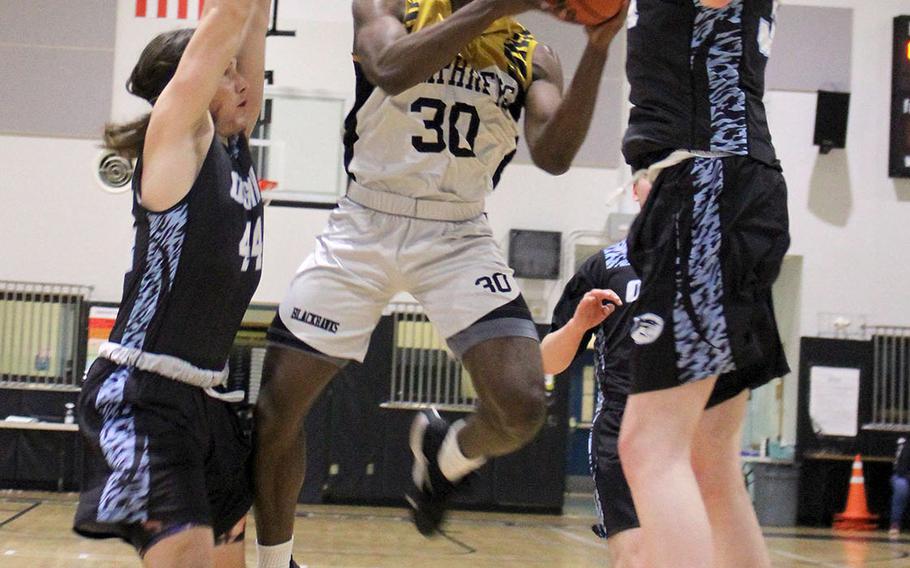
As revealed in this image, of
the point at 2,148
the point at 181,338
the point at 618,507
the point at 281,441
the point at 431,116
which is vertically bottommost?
the point at 618,507

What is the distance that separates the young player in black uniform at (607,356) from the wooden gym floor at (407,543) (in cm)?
373

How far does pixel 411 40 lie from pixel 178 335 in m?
1.07

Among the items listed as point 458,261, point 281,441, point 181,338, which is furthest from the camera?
point 458,261

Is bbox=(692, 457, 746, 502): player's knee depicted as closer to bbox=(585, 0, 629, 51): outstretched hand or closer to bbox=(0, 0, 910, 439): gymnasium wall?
bbox=(585, 0, 629, 51): outstretched hand

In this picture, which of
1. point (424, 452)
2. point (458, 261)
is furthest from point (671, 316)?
point (424, 452)

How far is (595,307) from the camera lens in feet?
11.9

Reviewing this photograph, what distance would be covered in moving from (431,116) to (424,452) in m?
1.10

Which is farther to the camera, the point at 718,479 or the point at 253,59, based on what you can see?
the point at 253,59

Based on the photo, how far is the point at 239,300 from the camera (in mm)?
2947

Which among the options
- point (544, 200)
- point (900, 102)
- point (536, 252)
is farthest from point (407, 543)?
point (900, 102)

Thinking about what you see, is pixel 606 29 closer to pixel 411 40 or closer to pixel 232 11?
pixel 411 40

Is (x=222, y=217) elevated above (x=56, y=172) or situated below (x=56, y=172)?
below

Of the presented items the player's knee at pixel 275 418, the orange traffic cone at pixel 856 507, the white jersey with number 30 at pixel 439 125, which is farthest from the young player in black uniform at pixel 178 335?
the orange traffic cone at pixel 856 507

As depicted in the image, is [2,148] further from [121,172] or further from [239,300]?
[239,300]
